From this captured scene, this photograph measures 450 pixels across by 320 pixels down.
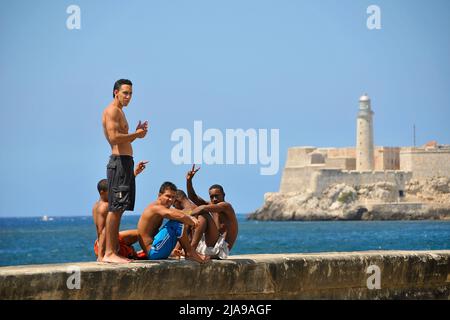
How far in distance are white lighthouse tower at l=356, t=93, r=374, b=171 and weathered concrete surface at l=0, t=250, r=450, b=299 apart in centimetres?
8104

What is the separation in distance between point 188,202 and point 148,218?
1.07m

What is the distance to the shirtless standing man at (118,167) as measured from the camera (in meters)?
7.19

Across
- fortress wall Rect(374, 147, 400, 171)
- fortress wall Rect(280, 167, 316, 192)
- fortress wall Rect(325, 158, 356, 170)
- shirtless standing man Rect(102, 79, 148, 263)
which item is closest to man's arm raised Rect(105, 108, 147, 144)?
shirtless standing man Rect(102, 79, 148, 263)

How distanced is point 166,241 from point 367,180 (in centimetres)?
8060

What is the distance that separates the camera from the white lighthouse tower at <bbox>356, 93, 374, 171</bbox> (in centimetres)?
8875

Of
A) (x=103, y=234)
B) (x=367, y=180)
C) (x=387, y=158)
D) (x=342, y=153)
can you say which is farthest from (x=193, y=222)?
(x=342, y=153)

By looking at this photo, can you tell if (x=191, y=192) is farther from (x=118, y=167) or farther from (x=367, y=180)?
(x=367, y=180)

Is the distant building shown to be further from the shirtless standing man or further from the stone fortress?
the shirtless standing man

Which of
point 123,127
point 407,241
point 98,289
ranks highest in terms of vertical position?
point 123,127

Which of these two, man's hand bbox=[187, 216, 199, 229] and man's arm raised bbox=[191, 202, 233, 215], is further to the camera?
man's arm raised bbox=[191, 202, 233, 215]

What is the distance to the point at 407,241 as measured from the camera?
1951 inches

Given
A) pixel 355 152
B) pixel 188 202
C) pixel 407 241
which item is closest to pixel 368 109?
pixel 355 152

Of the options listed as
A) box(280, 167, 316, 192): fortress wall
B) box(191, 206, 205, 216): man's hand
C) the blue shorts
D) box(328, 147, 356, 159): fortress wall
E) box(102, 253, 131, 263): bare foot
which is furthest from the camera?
box(328, 147, 356, 159): fortress wall
